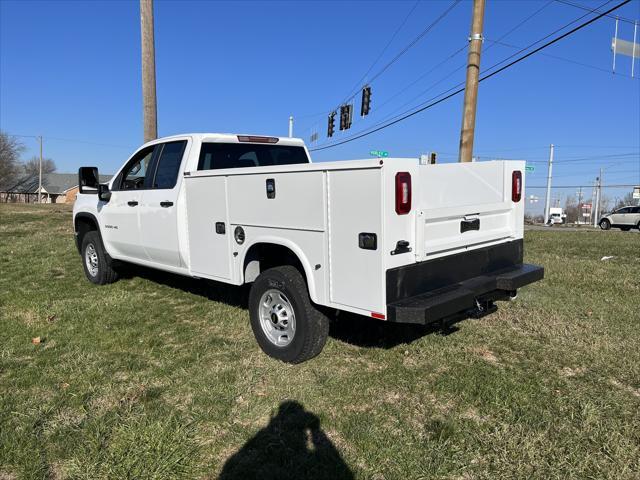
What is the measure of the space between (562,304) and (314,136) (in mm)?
26731

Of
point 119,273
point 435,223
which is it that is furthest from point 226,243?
point 119,273

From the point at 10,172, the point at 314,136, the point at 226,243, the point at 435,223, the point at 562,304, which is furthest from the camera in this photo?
the point at 10,172

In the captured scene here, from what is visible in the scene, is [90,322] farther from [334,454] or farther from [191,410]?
[334,454]

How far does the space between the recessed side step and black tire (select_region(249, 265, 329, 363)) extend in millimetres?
817

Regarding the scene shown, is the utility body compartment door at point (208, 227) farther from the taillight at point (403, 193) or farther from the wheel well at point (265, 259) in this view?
the taillight at point (403, 193)

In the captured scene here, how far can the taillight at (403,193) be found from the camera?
3381 millimetres

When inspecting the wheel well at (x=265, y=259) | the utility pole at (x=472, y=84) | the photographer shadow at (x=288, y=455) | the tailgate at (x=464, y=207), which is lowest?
the photographer shadow at (x=288, y=455)

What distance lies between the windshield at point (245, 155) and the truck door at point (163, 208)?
0.88ft

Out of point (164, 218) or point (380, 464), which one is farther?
point (164, 218)

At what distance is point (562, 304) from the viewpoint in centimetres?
588

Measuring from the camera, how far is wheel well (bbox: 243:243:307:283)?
4.38 metres

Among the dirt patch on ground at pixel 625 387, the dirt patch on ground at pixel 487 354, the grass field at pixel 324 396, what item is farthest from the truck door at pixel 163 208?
the dirt patch on ground at pixel 625 387

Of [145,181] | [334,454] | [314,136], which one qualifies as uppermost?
[314,136]

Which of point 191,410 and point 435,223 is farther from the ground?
point 435,223
